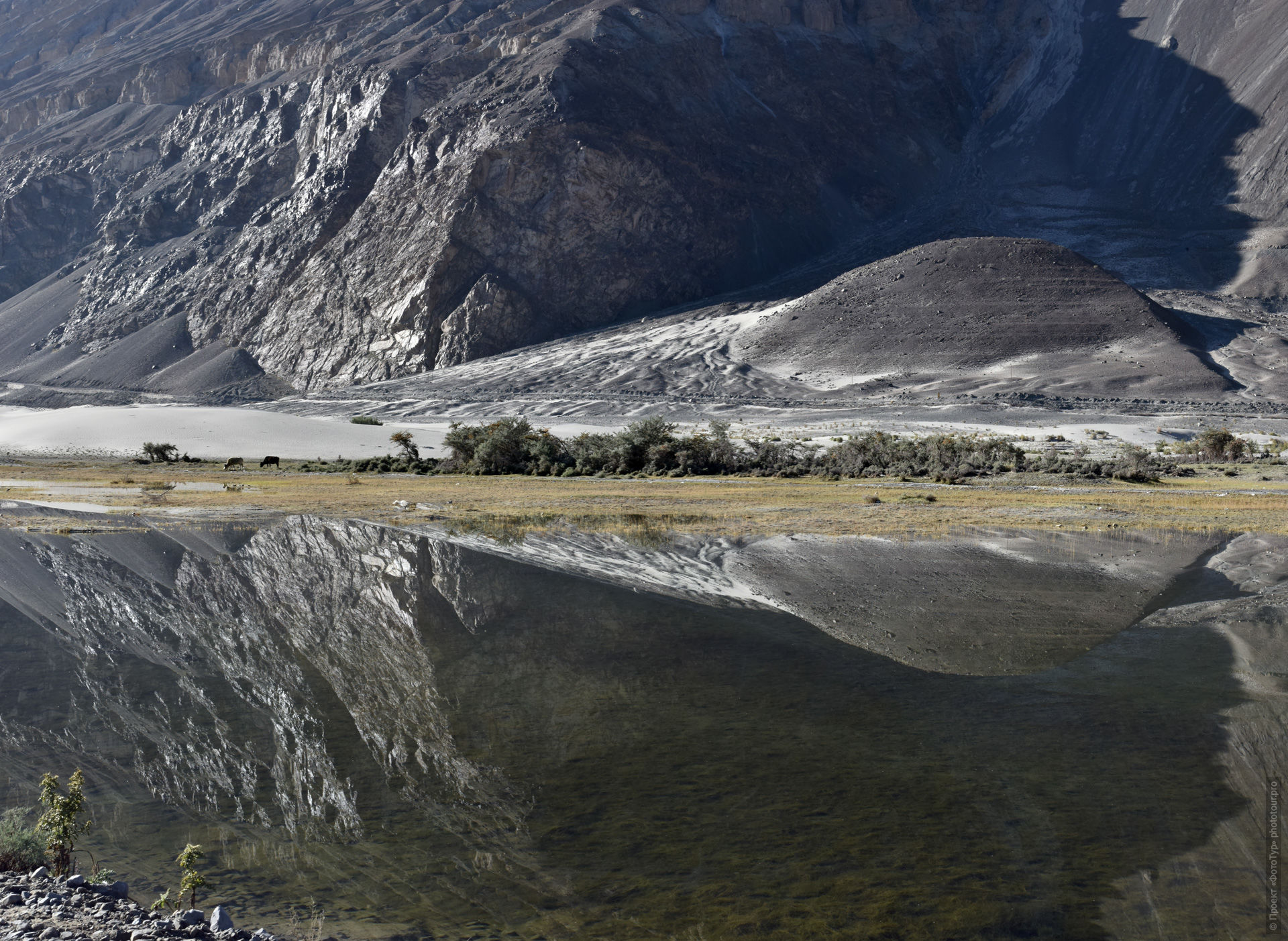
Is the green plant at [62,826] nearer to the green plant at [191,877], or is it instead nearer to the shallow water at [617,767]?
the shallow water at [617,767]

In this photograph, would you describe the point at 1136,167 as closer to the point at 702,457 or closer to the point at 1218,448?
the point at 1218,448

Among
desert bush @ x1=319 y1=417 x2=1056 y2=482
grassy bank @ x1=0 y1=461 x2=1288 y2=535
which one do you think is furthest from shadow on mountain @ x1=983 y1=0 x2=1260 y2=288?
grassy bank @ x1=0 y1=461 x2=1288 y2=535

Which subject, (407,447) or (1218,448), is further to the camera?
(407,447)

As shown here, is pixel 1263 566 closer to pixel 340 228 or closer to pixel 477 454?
pixel 477 454

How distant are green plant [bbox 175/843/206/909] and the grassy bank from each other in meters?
13.7

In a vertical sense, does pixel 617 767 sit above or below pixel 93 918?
below

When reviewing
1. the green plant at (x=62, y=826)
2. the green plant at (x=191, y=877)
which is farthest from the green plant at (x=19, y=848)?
the green plant at (x=191, y=877)

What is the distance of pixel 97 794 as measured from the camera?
573 centimetres

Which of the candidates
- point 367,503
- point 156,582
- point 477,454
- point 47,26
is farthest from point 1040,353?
point 47,26

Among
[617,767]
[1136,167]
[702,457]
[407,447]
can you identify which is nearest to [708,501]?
[702,457]

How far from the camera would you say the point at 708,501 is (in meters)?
24.8

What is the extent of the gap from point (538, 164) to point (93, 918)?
327 feet

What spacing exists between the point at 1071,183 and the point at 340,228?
8971 cm

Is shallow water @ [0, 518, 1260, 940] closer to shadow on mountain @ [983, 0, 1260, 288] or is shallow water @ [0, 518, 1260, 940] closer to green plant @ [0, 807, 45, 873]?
green plant @ [0, 807, 45, 873]
